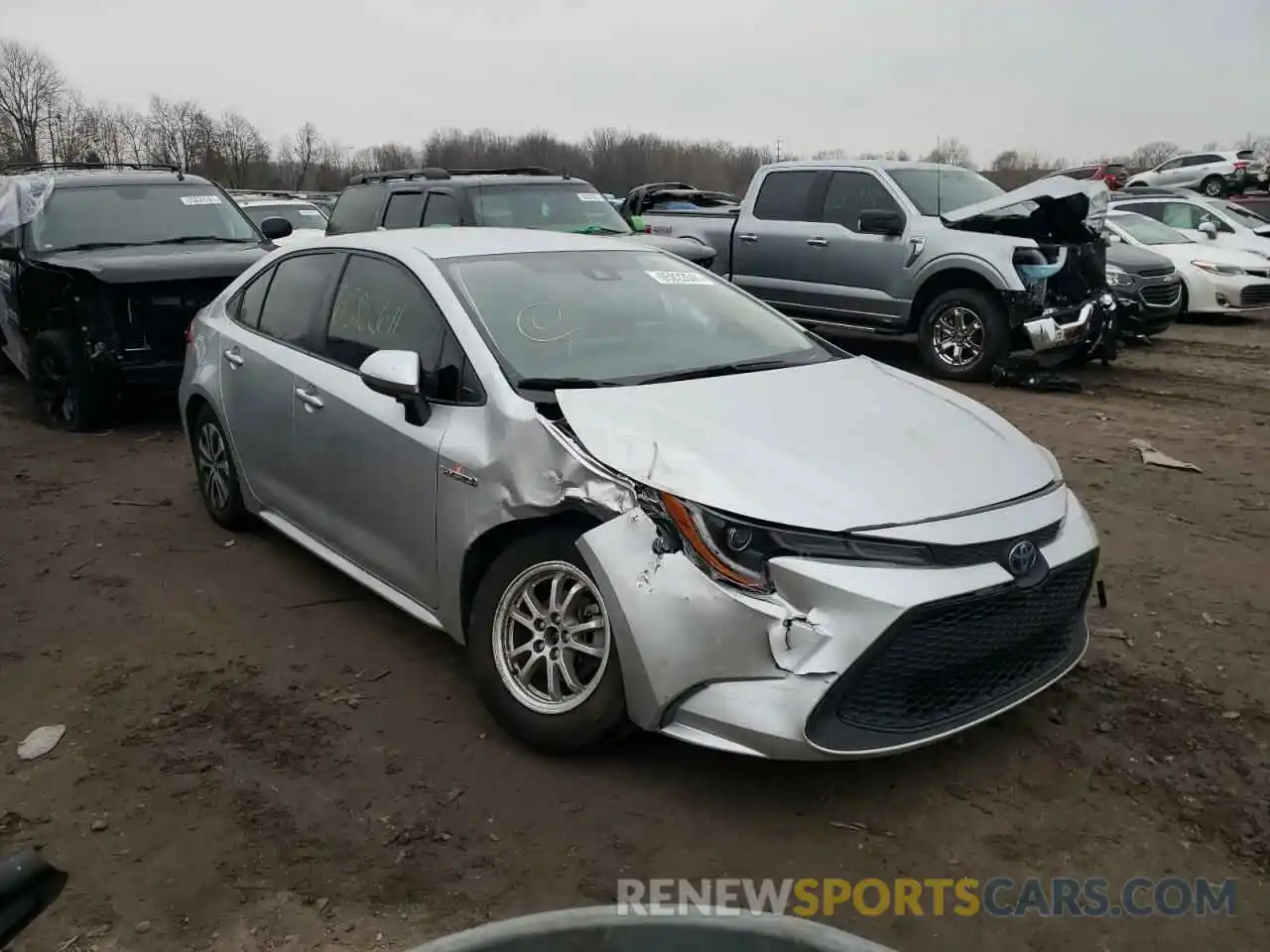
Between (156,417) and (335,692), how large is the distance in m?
5.56

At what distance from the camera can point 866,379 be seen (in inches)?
158

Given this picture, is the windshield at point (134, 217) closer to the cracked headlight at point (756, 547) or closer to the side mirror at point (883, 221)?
the side mirror at point (883, 221)

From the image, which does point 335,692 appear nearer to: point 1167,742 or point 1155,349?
point 1167,742

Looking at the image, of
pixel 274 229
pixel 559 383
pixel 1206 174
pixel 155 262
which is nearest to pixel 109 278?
pixel 155 262

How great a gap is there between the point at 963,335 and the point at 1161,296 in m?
3.53

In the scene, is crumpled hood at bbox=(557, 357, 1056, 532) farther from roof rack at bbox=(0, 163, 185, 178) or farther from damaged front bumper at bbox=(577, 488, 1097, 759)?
roof rack at bbox=(0, 163, 185, 178)

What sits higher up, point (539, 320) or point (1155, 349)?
point (539, 320)

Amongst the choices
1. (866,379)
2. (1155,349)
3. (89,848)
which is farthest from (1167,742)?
(1155,349)

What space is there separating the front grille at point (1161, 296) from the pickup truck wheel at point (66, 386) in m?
10.3

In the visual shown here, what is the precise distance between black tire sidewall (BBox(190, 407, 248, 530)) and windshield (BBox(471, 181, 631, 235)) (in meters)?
4.10

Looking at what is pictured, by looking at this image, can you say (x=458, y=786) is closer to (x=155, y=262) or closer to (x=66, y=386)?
(x=155, y=262)

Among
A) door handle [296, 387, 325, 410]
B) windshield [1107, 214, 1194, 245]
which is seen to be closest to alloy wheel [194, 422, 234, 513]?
door handle [296, 387, 325, 410]

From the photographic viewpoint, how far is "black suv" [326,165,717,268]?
9328mm

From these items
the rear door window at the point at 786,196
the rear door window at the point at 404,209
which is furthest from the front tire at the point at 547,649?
the rear door window at the point at 786,196
